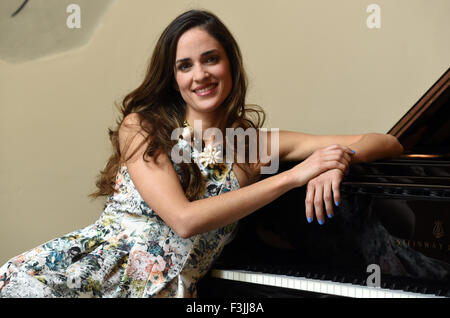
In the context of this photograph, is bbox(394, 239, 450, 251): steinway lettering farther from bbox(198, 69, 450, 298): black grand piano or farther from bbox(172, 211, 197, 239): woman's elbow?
bbox(172, 211, 197, 239): woman's elbow

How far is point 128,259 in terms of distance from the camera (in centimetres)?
197

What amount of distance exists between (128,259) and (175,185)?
1.08 feet

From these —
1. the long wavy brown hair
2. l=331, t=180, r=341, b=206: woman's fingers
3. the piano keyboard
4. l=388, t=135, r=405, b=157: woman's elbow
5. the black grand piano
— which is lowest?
the piano keyboard

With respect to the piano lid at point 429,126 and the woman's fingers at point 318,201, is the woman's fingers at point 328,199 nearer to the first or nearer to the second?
the woman's fingers at point 318,201

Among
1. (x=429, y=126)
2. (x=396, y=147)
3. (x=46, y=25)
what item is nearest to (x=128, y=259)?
(x=396, y=147)

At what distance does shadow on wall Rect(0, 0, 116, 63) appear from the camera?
13.8 ft

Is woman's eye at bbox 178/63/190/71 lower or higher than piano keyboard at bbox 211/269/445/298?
higher

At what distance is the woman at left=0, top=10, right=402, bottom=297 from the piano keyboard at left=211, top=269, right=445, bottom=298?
16 cm

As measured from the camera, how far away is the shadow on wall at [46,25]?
13.8ft

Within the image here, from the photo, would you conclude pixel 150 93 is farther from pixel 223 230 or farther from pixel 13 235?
pixel 13 235

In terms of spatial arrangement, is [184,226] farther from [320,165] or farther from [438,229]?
[438,229]

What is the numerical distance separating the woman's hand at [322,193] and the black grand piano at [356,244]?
0.04 m

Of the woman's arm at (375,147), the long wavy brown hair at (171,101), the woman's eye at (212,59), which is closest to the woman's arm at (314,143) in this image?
the woman's arm at (375,147)

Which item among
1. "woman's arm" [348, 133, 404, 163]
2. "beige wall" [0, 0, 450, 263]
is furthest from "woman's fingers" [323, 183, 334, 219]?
"beige wall" [0, 0, 450, 263]
